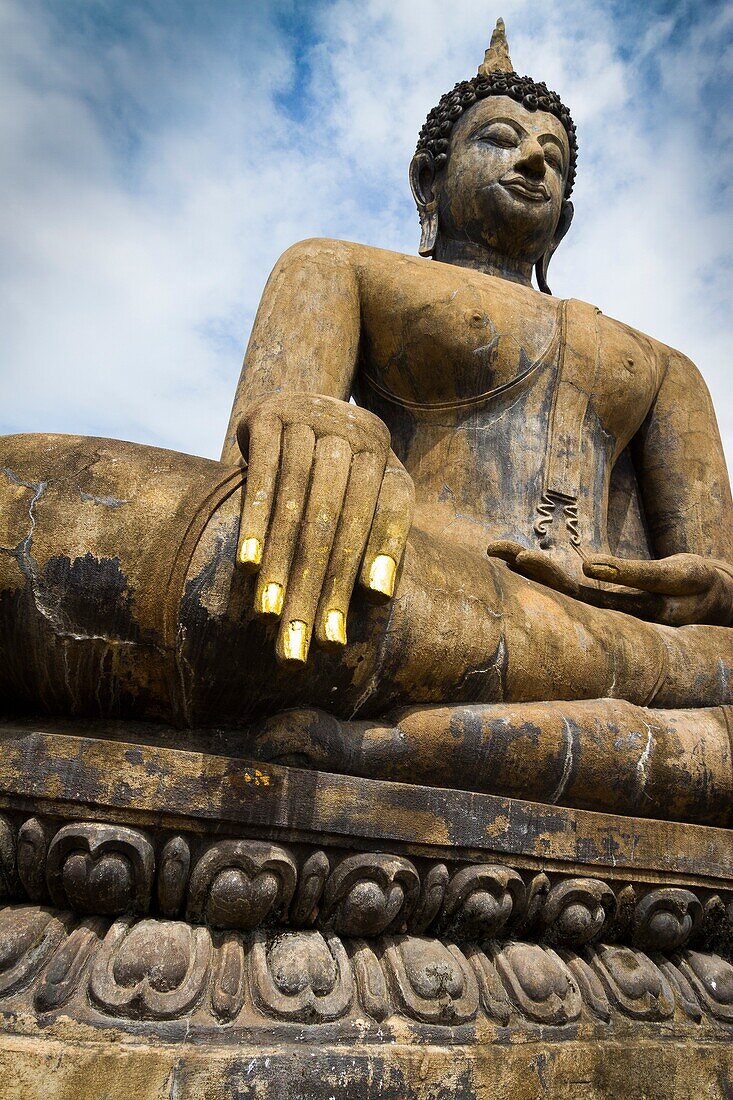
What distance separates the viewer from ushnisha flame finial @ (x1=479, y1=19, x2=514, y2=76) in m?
5.64

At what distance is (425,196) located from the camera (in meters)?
5.54

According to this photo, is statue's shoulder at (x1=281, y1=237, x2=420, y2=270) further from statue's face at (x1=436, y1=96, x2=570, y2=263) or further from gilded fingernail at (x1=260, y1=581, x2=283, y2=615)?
gilded fingernail at (x1=260, y1=581, x2=283, y2=615)

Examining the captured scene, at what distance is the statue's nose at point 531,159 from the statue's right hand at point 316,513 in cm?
296

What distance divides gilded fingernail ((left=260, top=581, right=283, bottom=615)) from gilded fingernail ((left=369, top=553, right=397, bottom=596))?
0.29 metres

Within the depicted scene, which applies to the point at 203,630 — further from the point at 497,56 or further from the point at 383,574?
the point at 497,56

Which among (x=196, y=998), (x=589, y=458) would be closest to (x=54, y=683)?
(x=196, y=998)

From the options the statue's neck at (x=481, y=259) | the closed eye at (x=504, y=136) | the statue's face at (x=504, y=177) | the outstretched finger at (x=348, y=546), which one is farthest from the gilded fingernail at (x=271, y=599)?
the closed eye at (x=504, y=136)

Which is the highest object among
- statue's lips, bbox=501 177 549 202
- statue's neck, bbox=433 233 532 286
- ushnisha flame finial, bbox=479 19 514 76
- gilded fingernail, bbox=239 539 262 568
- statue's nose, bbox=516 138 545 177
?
ushnisha flame finial, bbox=479 19 514 76

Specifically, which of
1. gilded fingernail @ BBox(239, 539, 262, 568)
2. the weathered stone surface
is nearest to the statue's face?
the weathered stone surface

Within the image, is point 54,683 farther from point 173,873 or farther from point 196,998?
point 196,998

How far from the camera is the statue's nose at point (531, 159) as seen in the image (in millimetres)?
4965

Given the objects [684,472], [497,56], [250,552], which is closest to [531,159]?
[497,56]

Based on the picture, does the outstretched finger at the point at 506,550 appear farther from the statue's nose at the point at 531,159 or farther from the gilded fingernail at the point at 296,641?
the statue's nose at the point at 531,159

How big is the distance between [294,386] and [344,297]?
642mm
